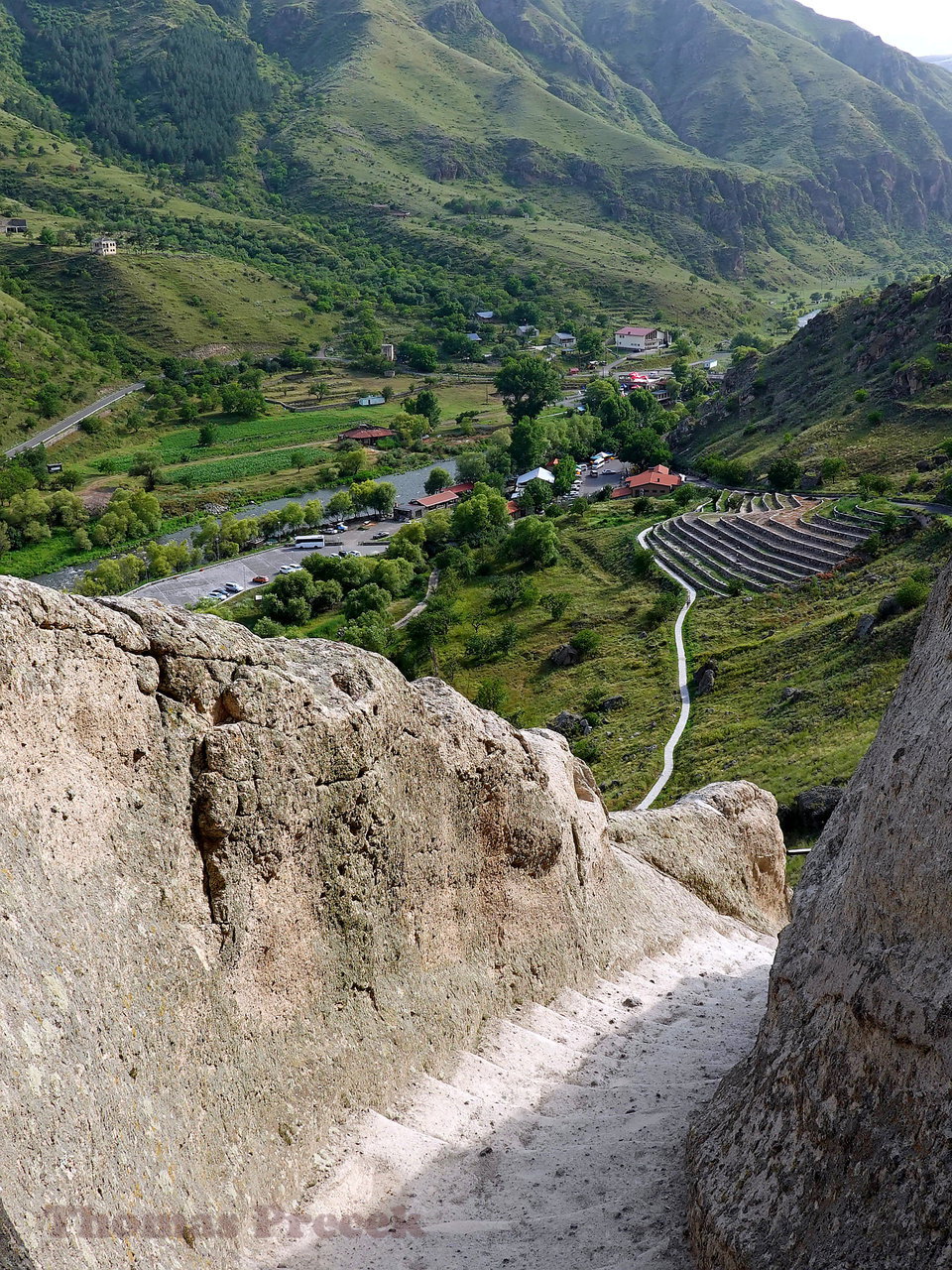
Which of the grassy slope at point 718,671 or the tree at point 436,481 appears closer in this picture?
the grassy slope at point 718,671

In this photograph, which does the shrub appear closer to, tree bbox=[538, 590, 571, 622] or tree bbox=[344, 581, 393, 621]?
tree bbox=[538, 590, 571, 622]

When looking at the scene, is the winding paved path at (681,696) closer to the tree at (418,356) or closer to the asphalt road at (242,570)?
the asphalt road at (242,570)

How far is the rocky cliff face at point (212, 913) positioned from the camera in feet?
32.4

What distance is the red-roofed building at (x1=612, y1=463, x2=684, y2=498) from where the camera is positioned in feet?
333

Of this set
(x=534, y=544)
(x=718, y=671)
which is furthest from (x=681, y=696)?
(x=534, y=544)

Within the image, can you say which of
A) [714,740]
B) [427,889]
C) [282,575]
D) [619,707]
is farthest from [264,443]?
[427,889]

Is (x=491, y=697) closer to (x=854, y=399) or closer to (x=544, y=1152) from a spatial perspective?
(x=544, y=1152)

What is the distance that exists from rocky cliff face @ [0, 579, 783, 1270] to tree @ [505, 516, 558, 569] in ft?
222

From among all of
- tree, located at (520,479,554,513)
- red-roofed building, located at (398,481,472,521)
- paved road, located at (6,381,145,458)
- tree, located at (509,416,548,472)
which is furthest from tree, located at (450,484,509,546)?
paved road, located at (6,381,145,458)

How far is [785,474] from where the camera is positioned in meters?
87.8

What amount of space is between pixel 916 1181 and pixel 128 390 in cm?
14191

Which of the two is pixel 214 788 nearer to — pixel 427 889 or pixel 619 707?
pixel 427 889

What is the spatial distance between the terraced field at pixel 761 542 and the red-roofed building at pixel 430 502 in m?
29.3

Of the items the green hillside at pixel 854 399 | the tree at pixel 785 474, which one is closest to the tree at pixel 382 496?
the green hillside at pixel 854 399
